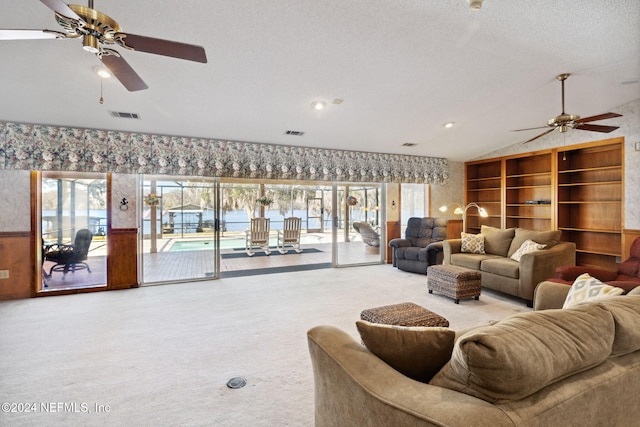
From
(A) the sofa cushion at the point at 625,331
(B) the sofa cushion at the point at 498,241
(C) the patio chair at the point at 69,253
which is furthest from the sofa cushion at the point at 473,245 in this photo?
(C) the patio chair at the point at 69,253

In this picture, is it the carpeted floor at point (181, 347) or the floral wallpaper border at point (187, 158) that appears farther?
the floral wallpaper border at point (187, 158)

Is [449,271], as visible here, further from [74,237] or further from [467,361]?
[74,237]

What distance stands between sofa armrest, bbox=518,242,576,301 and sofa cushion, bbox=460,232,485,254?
104cm

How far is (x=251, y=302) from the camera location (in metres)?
4.23

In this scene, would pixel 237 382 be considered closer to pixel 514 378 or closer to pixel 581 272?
pixel 514 378

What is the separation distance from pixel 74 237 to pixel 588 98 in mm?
8090

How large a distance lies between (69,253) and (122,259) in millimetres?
844

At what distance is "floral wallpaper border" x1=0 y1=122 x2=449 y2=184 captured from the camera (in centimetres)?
437

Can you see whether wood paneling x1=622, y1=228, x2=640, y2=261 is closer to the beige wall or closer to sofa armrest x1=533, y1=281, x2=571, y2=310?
the beige wall

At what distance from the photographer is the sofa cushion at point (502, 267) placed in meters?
4.27

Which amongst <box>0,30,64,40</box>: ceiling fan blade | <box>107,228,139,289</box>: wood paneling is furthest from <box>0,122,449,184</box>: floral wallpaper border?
<box>0,30,64,40</box>: ceiling fan blade

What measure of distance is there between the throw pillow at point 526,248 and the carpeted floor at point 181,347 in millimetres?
623

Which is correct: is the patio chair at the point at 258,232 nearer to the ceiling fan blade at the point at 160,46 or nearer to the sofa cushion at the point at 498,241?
the sofa cushion at the point at 498,241

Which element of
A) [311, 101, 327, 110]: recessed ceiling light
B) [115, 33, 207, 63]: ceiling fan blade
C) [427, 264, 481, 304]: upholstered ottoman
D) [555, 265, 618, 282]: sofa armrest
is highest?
[311, 101, 327, 110]: recessed ceiling light
